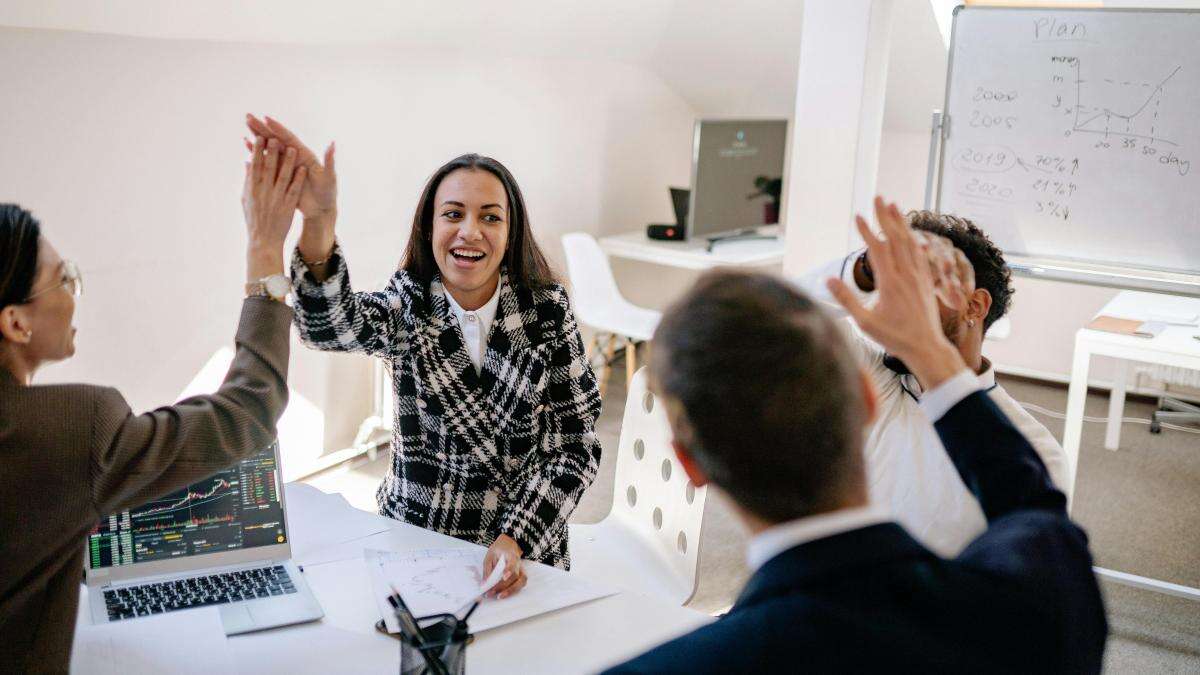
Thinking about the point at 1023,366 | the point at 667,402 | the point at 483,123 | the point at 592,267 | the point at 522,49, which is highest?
the point at 522,49

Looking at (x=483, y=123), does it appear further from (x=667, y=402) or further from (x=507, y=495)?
(x=667, y=402)

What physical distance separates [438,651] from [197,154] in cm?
238

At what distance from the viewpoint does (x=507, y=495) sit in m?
2.12

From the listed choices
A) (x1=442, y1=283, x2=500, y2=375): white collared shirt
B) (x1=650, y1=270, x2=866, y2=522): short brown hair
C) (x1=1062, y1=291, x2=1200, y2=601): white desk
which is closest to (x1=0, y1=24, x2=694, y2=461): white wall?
(x1=442, y1=283, x2=500, y2=375): white collared shirt

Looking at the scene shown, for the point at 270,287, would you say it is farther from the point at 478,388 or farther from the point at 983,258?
the point at 983,258

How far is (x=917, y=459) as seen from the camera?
1784 mm

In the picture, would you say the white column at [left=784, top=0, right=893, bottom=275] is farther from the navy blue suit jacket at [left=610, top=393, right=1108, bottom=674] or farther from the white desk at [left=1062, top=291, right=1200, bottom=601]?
the navy blue suit jacket at [left=610, top=393, right=1108, bottom=674]

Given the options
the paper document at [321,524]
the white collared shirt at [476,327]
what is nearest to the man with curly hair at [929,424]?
the white collared shirt at [476,327]

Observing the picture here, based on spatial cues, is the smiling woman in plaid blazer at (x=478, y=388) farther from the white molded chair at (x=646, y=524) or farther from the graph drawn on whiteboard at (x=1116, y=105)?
the graph drawn on whiteboard at (x=1116, y=105)

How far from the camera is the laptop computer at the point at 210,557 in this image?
1.67m

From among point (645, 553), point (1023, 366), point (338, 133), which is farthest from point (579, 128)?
point (645, 553)

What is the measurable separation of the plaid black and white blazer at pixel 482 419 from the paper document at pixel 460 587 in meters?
0.21

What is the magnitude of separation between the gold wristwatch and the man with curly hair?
32.0 inches

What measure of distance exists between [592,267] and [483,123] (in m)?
0.85
